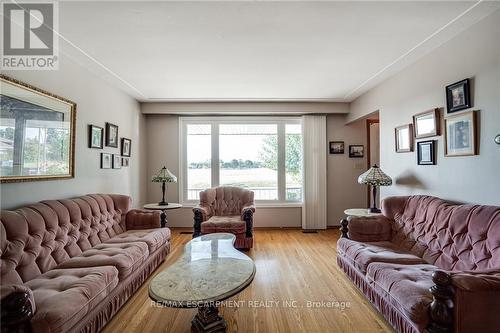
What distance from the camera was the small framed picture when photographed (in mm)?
3199

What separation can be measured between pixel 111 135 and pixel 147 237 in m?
1.82

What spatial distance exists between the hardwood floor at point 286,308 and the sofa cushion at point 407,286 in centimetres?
39

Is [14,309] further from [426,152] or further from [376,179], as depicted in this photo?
[426,152]

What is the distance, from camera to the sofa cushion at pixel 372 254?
217 cm

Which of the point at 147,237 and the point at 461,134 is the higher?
the point at 461,134

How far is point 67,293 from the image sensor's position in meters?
1.58

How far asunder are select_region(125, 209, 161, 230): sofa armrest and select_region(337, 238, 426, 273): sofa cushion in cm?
245

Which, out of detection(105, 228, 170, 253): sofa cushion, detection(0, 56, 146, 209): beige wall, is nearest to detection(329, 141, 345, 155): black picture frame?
detection(105, 228, 170, 253): sofa cushion

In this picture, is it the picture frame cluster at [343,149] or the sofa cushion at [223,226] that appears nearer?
the sofa cushion at [223,226]

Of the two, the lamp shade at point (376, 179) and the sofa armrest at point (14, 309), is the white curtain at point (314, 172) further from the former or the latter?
the sofa armrest at point (14, 309)

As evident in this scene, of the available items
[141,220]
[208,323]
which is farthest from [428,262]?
[141,220]

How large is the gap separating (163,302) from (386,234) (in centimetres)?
251

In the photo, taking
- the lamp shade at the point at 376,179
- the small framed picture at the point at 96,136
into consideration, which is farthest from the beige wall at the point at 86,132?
the lamp shade at the point at 376,179

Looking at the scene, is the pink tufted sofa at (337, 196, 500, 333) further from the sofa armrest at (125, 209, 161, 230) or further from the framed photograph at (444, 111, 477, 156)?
the sofa armrest at (125, 209, 161, 230)
